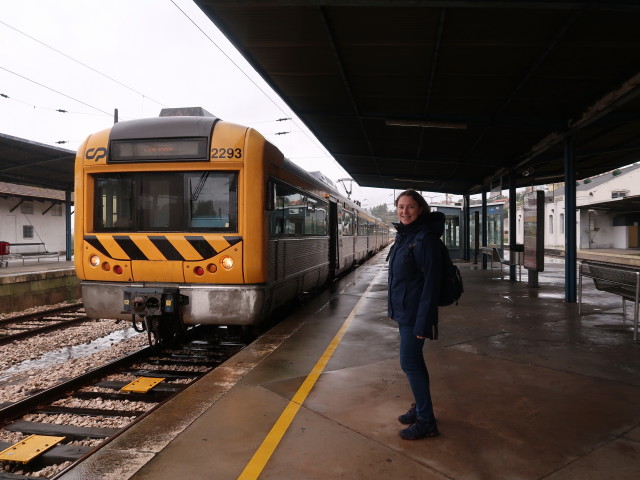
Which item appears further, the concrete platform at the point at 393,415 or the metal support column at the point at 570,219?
the metal support column at the point at 570,219

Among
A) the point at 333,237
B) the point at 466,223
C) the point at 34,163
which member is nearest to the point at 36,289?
the point at 34,163

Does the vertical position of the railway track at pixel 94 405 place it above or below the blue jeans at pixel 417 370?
below

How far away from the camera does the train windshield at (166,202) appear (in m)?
5.72

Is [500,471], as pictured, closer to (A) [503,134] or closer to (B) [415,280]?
(B) [415,280]

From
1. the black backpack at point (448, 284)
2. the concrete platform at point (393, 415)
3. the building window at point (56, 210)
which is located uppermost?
the building window at point (56, 210)

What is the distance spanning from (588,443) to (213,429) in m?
2.66

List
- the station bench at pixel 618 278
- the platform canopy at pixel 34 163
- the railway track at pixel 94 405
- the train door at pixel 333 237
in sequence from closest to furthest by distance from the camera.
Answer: the railway track at pixel 94 405 → the station bench at pixel 618 278 → the train door at pixel 333 237 → the platform canopy at pixel 34 163

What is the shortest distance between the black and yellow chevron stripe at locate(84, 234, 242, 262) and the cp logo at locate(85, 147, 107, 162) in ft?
3.25

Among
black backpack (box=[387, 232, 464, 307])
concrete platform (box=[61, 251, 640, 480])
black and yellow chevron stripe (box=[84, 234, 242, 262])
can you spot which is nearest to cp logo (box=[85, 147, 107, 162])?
black and yellow chevron stripe (box=[84, 234, 242, 262])

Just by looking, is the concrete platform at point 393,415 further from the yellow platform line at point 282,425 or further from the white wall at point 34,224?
the white wall at point 34,224

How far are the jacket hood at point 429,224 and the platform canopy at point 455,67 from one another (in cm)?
267

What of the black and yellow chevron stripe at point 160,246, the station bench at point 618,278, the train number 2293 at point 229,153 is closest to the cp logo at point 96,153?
the black and yellow chevron stripe at point 160,246

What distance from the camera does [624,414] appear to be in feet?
A: 11.9

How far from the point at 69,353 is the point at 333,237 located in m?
7.12
